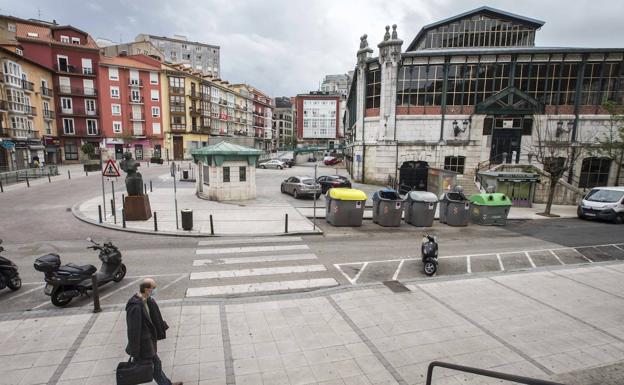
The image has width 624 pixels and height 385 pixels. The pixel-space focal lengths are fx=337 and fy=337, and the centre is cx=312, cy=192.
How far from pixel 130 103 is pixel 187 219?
49055mm

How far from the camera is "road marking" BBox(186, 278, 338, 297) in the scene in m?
7.99

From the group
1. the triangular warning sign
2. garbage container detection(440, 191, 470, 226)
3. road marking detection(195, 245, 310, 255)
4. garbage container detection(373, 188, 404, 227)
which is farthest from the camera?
garbage container detection(440, 191, 470, 226)

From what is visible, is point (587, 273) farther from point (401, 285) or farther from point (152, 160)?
point (152, 160)

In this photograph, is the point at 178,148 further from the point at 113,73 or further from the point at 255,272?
the point at 255,272

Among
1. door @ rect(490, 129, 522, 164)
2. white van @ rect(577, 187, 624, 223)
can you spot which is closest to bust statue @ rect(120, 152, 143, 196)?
white van @ rect(577, 187, 624, 223)

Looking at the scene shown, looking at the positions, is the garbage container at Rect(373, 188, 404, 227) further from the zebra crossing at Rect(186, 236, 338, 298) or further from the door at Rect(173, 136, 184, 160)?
the door at Rect(173, 136, 184, 160)

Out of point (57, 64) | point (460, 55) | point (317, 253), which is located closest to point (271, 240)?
point (317, 253)

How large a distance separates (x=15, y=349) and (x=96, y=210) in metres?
12.9

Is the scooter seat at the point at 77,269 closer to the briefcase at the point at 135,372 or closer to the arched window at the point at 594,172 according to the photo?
the briefcase at the point at 135,372

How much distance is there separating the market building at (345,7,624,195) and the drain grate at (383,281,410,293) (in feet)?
71.1

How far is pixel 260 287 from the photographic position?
8.33 m

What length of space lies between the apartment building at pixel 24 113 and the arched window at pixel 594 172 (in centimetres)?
5226

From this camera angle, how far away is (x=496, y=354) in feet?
18.4

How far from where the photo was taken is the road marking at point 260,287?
7.99 metres
